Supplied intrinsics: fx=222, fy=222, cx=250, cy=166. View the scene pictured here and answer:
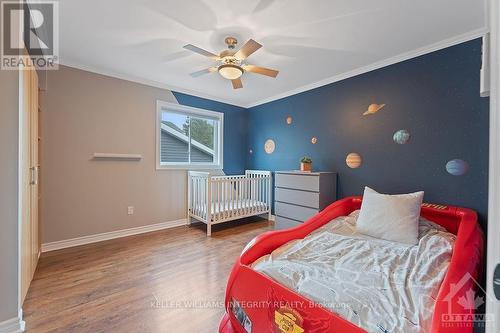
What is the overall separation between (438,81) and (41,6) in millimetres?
3769

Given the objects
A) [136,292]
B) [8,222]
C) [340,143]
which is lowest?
[136,292]

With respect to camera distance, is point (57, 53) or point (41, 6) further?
point (57, 53)

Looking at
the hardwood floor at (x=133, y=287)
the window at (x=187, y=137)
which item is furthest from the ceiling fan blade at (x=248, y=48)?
the hardwood floor at (x=133, y=287)

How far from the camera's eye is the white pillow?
6.45 feet

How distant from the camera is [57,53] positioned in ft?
8.36

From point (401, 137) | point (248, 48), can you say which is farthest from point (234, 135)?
point (401, 137)

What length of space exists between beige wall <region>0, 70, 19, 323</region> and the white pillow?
2.72m

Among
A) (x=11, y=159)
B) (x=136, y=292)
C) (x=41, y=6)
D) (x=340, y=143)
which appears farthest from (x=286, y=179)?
(x=41, y=6)

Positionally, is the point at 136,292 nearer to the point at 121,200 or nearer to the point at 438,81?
the point at 121,200

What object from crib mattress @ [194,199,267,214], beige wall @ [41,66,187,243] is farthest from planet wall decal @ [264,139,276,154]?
beige wall @ [41,66,187,243]

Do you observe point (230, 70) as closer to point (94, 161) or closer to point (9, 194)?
point (9, 194)

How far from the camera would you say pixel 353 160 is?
3057 mm

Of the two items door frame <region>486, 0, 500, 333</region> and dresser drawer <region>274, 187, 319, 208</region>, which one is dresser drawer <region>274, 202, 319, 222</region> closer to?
dresser drawer <region>274, 187, 319, 208</region>

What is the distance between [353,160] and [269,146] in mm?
1672
